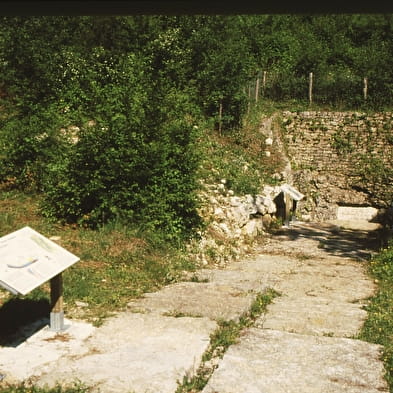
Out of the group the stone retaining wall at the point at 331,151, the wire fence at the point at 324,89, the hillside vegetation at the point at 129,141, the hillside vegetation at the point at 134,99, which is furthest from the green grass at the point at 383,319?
the wire fence at the point at 324,89

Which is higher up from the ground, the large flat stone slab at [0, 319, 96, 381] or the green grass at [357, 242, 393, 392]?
the large flat stone slab at [0, 319, 96, 381]

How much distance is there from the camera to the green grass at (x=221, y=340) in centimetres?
376

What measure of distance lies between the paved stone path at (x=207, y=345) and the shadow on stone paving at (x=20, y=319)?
5.2 inches

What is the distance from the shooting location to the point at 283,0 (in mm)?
1254

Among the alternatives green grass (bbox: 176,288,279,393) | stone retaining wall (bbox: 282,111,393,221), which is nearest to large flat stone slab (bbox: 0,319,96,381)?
green grass (bbox: 176,288,279,393)

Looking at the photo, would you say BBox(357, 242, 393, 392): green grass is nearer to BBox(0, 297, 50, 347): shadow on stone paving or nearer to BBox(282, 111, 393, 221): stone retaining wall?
BBox(0, 297, 50, 347): shadow on stone paving

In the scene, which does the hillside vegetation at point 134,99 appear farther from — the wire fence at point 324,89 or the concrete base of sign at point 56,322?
the concrete base of sign at point 56,322

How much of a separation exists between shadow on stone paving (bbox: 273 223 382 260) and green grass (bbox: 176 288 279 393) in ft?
19.9

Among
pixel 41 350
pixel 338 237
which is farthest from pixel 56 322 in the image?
pixel 338 237

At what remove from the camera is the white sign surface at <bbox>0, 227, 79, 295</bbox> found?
415 centimetres

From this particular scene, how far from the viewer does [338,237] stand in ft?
47.1

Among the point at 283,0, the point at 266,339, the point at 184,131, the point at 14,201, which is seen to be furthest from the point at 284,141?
the point at 283,0

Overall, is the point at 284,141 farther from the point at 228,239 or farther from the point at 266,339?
the point at 266,339

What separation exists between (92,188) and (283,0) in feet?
23.4
